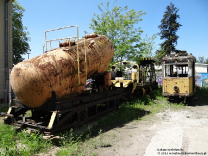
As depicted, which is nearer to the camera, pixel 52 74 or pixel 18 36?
pixel 52 74

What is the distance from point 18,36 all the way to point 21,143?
68.4ft

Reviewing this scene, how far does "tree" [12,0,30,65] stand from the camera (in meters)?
21.7

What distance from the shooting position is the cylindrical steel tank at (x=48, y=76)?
16.4ft

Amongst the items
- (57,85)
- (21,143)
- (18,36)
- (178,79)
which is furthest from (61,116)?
(18,36)

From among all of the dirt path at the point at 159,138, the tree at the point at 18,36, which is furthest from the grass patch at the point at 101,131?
the tree at the point at 18,36

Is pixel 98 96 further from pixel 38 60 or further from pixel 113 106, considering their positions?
pixel 38 60

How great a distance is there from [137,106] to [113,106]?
170 cm

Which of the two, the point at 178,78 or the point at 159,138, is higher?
the point at 178,78

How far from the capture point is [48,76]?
5.14 meters

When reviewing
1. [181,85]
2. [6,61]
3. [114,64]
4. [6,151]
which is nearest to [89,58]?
[6,151]

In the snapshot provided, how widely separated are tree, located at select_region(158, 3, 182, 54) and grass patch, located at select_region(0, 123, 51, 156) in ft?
103

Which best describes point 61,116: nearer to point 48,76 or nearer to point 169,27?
point 48,76

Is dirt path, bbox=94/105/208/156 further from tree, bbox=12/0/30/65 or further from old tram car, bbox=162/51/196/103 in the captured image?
tree, bbox=12/0/30/65

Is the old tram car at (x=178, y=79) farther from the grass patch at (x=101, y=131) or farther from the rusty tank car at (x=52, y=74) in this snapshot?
the rusty tank car at (x=52, y=74)
